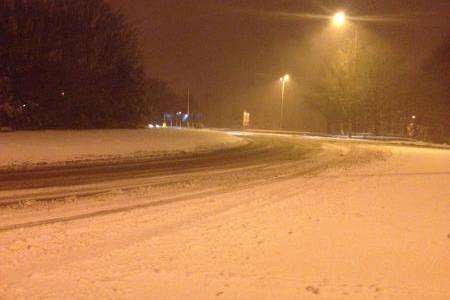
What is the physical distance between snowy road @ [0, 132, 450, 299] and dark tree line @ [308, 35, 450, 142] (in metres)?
37.6

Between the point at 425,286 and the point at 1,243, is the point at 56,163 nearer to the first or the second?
the point at 1,243

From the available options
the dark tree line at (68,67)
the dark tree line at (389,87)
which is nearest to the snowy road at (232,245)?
the dark tree line at (68,67)

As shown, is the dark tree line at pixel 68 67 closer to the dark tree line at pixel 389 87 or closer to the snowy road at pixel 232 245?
the dark tree line at pixel 389 87

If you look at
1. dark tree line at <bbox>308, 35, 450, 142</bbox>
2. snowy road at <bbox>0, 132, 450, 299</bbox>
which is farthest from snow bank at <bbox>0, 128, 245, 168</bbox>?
dark tree line at <bbox>308, 35, 450, 142</bbox>

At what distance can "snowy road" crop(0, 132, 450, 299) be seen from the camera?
5445 millimetres

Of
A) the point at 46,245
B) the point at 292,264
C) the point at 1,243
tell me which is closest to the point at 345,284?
the point at 292,264

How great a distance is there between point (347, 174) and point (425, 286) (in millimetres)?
10024

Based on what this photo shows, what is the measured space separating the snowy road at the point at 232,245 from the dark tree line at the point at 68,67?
3258 cm

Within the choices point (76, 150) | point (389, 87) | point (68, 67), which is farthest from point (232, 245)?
point (389, 87)

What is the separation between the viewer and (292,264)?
6191 mm

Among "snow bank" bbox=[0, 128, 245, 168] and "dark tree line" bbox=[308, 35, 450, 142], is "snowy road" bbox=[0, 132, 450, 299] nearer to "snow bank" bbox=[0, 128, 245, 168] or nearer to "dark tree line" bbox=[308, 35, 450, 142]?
"snow bank" bbox=[0, 128, 245, 168]

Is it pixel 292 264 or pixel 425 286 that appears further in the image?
pixel 292 264

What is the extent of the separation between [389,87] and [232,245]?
158 feet

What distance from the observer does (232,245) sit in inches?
273
